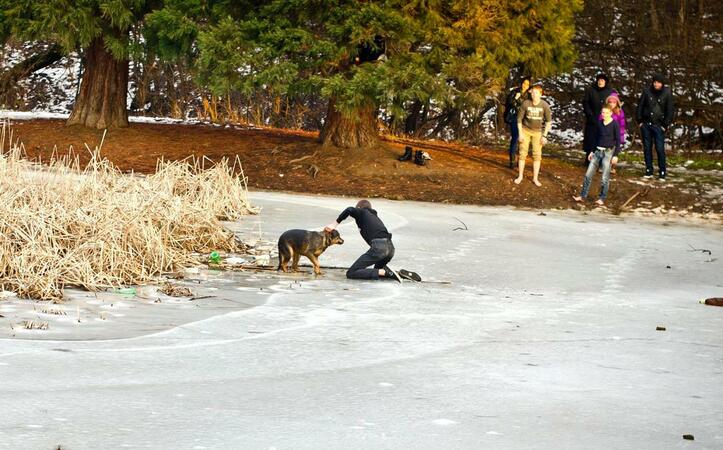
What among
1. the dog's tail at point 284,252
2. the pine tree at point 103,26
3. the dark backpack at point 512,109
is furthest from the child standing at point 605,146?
the dog's tail at point 284,252

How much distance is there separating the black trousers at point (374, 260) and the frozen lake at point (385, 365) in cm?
22

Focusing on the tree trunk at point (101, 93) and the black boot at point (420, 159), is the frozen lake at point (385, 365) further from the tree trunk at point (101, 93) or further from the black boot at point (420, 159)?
the tree trunk at point (101, 93)

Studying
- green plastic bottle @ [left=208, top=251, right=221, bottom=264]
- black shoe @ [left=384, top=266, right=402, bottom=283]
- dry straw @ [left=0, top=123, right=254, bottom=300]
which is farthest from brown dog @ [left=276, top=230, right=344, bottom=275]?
dry straw @ [left=0, top=123, right=254, bottom=300]

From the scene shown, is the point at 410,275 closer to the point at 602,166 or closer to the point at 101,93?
the point at 602,166

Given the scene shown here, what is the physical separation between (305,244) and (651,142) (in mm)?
13707

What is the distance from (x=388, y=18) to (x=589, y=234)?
721cm

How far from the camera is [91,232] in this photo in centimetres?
1276

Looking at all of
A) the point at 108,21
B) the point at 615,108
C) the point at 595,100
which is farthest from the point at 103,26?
the point at 615,108

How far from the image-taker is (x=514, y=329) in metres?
10.7

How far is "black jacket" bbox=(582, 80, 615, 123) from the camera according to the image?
81.6ft

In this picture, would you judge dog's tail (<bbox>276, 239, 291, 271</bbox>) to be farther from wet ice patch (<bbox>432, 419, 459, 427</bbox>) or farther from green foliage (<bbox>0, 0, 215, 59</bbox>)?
green foliage (<bbox>0, 0, 215, 59</bbox>)

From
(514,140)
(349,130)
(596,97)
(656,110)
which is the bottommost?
(349,130)

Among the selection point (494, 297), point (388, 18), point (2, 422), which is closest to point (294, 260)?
point (494, 297)

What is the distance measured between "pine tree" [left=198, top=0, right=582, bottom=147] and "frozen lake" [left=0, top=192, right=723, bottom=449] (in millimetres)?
10002
